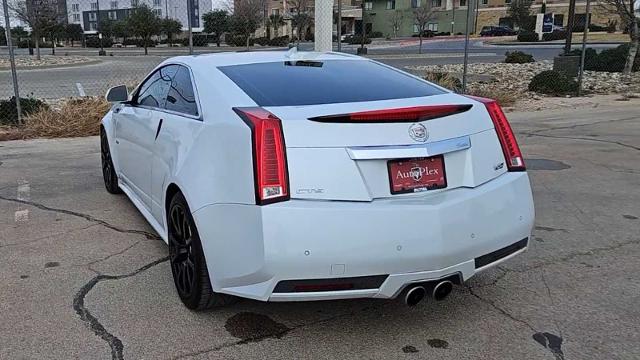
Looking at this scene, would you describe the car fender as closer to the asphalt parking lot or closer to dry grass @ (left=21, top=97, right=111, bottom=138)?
the asphalt parking lot

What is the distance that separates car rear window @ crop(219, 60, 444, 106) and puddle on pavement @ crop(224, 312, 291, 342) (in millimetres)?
A: 1262

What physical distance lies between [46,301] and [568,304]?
324cm

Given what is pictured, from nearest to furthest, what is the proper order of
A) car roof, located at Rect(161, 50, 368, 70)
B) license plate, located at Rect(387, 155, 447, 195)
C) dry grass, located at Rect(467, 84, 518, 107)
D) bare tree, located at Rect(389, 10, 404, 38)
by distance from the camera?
1. license plate, located at Rect(387, 155, 447, 195)
2. car roof, located at Rect(161, 50, 368, 70)
3. dry grass, located at Rect(467, 84, 518, 107)
4. bare tree, located at Rect(389, 10, 404, 38)

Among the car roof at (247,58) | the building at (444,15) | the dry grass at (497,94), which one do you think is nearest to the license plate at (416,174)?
the car roof at (247,58)

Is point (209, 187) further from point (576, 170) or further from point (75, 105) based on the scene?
point (75, 105)

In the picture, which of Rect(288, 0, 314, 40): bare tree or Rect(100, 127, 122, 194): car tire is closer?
Rect(100, 127, 122, 194): car tire

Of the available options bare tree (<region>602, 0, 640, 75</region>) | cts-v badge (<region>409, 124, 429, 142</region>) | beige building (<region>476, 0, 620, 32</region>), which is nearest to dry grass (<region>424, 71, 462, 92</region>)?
bare tree (<region>602, 0, 640, 75</region>)

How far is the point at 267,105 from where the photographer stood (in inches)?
123

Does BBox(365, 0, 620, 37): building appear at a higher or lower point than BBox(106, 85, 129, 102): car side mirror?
higher

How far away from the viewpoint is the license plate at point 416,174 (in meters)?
2.89

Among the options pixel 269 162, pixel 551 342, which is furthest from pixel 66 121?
pixel 551 342

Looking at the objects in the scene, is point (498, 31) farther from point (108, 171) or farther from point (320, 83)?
point (320, 83)

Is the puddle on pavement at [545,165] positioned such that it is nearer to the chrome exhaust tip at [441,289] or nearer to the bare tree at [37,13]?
the chrome exhaust tip at [441,289]

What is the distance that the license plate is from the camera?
289cm
